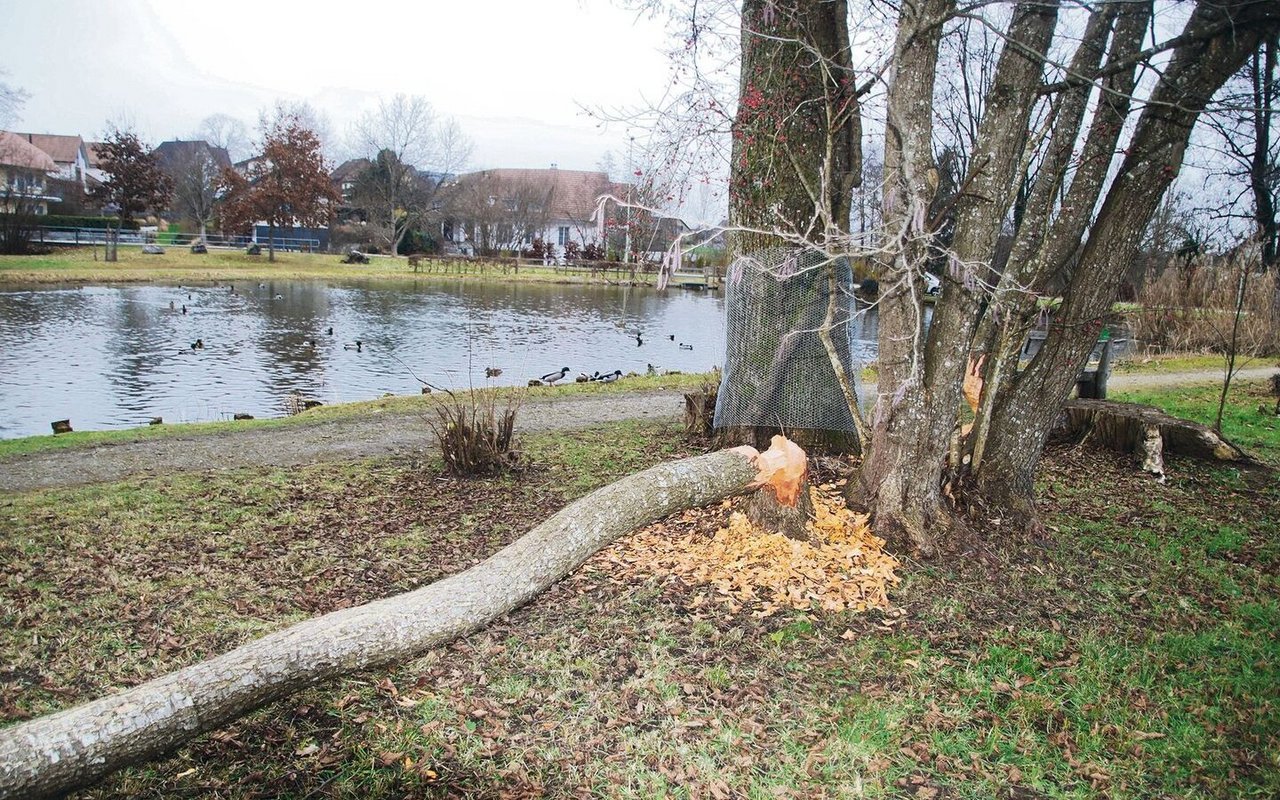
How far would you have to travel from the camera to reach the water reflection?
41.7ft

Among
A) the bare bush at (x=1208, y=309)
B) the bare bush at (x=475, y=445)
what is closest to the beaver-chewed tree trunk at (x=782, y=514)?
the bare bush at (x=475, y=445)

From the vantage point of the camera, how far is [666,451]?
766 cm

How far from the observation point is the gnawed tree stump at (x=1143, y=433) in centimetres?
Result: 717

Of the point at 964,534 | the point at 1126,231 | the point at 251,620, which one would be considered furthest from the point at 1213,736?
the point at 251,620

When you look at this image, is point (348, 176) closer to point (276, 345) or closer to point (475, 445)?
point (276, 345)

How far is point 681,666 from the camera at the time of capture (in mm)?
3834

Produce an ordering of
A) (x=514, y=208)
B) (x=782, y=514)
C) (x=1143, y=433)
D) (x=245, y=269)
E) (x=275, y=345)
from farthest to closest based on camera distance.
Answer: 1. (x=514, y=208)
2. (x=245, y=269)
3. (x=275, y=345)
4. (x=1143, y=433)
5. (x=782, y=514)

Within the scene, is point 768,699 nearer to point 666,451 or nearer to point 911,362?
point 911,362

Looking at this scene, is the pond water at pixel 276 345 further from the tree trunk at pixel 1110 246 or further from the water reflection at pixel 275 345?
the tree trunk at pixel 1110 246

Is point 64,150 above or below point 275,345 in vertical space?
above

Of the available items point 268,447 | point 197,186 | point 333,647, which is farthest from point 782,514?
point 197,186

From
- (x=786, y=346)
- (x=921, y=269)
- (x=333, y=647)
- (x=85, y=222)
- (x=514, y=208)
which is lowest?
(x=333, y=647)

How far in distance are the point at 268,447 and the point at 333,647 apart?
5.21m

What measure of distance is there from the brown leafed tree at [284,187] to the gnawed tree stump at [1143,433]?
43.4m
